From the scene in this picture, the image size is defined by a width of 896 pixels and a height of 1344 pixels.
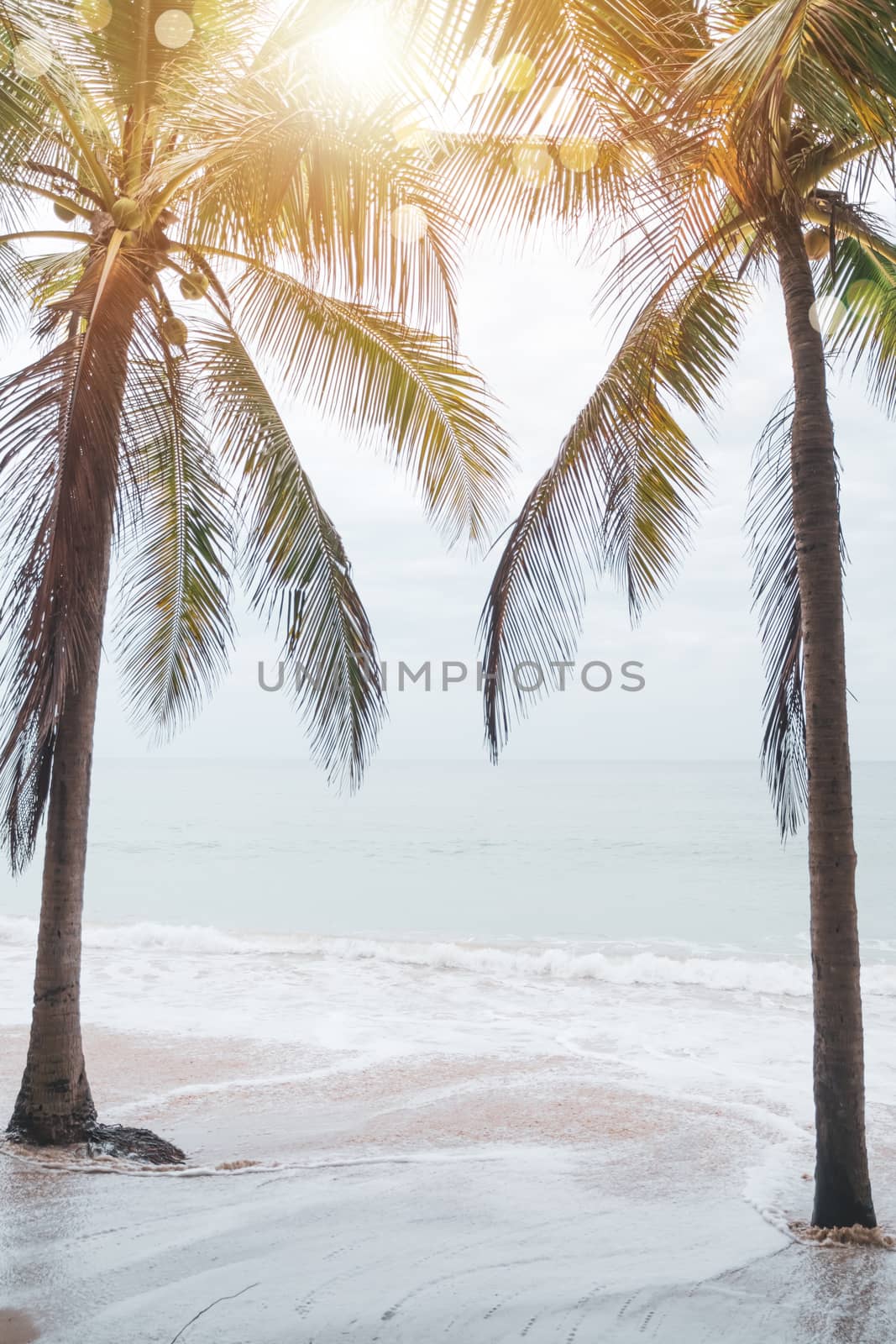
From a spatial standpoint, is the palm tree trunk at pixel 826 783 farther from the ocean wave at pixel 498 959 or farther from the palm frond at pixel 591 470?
the ocean wave at pixel 498 959

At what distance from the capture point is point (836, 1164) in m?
4.16

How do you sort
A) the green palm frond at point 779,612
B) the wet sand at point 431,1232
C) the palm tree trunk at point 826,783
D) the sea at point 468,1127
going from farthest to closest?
the green palm frond at point 779,612, the palm tree trunk at point 826,783, the sea at point 468,1127, the wet sand at point 431,1232

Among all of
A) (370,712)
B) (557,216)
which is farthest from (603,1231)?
(557,216)

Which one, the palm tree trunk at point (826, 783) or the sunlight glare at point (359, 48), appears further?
the palm tree trunk at point (826, 783)

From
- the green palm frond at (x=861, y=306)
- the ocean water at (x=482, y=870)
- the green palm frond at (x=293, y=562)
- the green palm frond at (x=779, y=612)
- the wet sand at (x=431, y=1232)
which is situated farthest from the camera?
the ocean water at (x=482, y=870)

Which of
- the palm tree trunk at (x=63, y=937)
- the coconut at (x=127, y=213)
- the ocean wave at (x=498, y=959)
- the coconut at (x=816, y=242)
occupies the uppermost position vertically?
the coconut at (x=127, y=213)

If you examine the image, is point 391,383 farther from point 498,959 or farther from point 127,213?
point 498,959

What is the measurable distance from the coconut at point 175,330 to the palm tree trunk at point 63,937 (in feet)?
4.04

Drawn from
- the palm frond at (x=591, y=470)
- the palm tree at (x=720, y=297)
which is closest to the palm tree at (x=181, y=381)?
the palm tree at (x=720, y=297)

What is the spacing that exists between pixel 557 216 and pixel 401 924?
18.8m

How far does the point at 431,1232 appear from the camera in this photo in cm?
418

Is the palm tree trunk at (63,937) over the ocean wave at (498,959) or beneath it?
over

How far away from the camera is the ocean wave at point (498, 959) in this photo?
13.2 m

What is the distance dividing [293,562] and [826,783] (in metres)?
3.44
